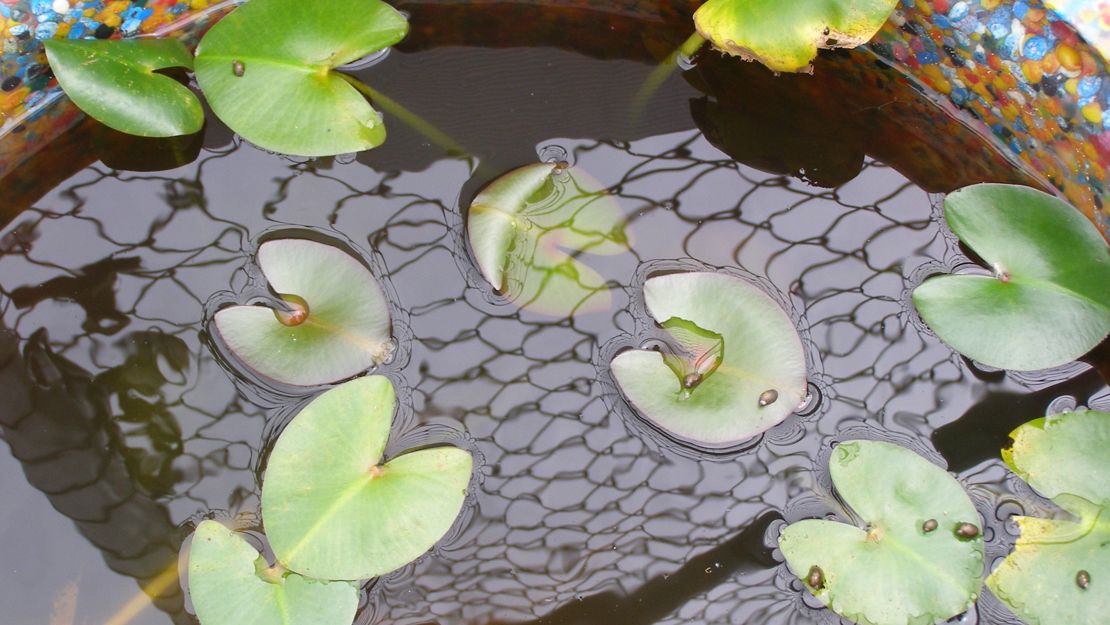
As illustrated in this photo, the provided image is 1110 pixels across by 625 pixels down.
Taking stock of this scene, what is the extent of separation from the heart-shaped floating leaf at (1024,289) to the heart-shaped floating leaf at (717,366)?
27 cm

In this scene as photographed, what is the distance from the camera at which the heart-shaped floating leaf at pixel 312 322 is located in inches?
58.8

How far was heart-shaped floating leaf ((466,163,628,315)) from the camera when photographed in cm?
157

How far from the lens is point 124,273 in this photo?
1.61 m

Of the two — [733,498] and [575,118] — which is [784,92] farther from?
[733,498]

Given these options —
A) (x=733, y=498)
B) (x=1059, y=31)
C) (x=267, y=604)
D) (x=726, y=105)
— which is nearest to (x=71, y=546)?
(x=267, y=604)

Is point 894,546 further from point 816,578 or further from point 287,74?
point 287,74

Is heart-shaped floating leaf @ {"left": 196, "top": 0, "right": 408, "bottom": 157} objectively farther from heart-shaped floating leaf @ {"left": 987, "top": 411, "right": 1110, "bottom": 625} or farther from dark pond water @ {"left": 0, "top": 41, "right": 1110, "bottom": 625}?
heart-shaped floating leaf @ {"left": 987, "top": 411, "right": 1110, "bottom": 625}

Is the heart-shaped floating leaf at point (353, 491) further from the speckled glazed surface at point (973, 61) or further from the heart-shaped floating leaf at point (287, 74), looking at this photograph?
the speckled glazed surface at point (973, 61)

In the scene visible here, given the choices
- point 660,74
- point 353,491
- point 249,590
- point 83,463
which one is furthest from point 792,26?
point 83,463

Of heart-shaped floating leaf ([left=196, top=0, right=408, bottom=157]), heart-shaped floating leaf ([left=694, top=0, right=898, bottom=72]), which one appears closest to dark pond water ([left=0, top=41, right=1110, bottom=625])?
heart-shaped floating leaf ([left=196, top=0, right=408, bottom=157])

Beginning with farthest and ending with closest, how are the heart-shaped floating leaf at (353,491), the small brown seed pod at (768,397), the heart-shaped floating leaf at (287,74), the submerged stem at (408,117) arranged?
1. the submerged stem at (408,117)
2. the heart-shaped floating leaf at (287,74)
3. the small brown seed pod at (768,397)
4. the heart-shaped floating leaf at (353,491)

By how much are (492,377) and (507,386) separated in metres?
0.03

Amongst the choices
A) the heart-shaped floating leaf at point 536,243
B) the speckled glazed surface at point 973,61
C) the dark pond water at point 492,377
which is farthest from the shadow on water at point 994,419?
the heart-shaped floating leaf at point 536,243

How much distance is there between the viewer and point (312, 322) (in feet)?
4.92
